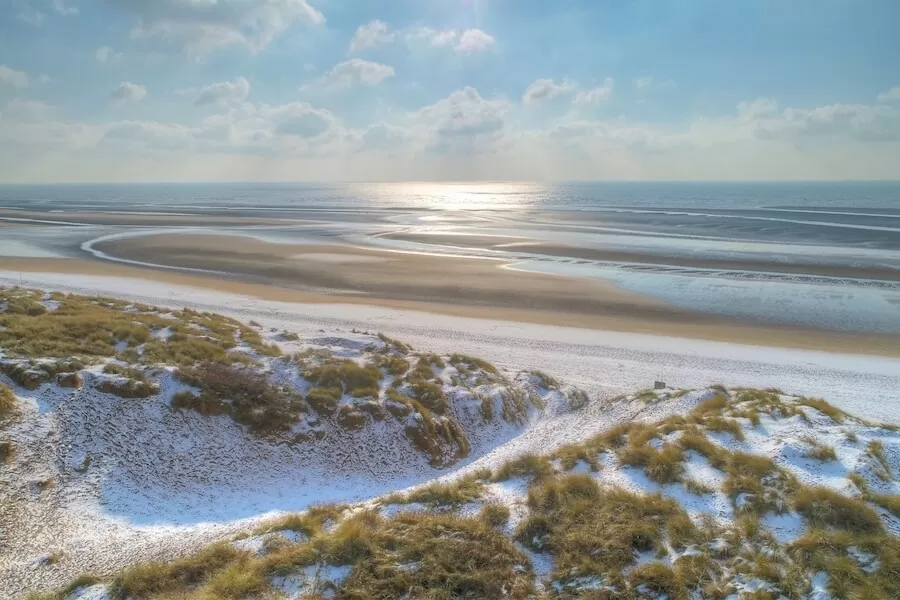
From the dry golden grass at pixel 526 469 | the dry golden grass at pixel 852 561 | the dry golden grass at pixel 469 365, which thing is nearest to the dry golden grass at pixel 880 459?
the dry golden grass at pixel 852 561

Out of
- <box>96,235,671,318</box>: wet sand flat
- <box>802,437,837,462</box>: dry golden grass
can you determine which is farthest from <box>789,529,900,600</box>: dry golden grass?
<box>96,235,671,318</box>: wet sand flat

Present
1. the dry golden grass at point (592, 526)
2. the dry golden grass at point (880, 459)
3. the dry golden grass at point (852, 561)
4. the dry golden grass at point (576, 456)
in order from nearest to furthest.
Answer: the dry golden grass at point (852, 561)
the dry golden grass at point (592, 526)
the dry golden grass at point (880, 459)
the dry golden grass at point (576, 456)

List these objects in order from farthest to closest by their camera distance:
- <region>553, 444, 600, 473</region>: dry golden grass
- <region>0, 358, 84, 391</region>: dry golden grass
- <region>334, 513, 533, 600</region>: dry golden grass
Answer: <region>0, 358, 84, 391</region>: dry golden grass → <region>553, 444, 600, 473</region>: dry golden grass → <region>334, 513, 533, 600</region>: dry golden grass

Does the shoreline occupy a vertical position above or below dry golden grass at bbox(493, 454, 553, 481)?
below

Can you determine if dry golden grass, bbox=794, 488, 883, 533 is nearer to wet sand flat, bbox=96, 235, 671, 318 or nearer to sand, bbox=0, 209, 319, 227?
wet sand flat, bbox=96, 235, 671, 318

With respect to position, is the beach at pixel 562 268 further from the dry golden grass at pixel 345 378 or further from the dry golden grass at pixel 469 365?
the dry golden grass at pixel 345 378

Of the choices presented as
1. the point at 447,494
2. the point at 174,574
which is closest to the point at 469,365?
the point at 447,494

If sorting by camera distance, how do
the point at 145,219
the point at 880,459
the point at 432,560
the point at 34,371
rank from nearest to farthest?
the point at 432,560
the point at 880,459
the point at 34,371
the point at 145,219

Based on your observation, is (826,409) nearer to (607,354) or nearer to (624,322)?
(607,354)
